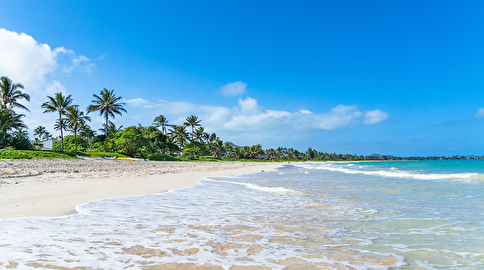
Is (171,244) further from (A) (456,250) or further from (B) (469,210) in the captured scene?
(B) (469,210)

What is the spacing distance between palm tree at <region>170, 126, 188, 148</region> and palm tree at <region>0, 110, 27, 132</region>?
32712 mm

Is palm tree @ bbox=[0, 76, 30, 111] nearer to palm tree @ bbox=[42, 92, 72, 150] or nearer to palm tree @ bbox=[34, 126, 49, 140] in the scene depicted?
palm tree @ bbox=[42, 92, 72, 150]

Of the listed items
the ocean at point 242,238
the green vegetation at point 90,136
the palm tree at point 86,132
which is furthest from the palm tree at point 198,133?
the ocean at point 242,238

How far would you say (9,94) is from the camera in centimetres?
3497

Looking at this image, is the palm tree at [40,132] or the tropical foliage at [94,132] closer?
the tropical foliage at [94,132]

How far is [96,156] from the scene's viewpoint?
33625mm

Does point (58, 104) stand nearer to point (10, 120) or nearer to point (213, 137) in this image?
point (10, 120)

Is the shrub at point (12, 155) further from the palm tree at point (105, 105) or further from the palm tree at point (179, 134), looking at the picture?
the palm tree at point (179, 134)

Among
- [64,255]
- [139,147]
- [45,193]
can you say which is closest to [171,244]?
[64,255]

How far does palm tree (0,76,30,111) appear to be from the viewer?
34.3 metres

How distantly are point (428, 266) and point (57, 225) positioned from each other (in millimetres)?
5601

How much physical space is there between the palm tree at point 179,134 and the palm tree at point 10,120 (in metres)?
32.7

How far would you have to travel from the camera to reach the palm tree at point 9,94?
34.3 m

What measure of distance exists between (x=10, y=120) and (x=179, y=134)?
36.1 meters
